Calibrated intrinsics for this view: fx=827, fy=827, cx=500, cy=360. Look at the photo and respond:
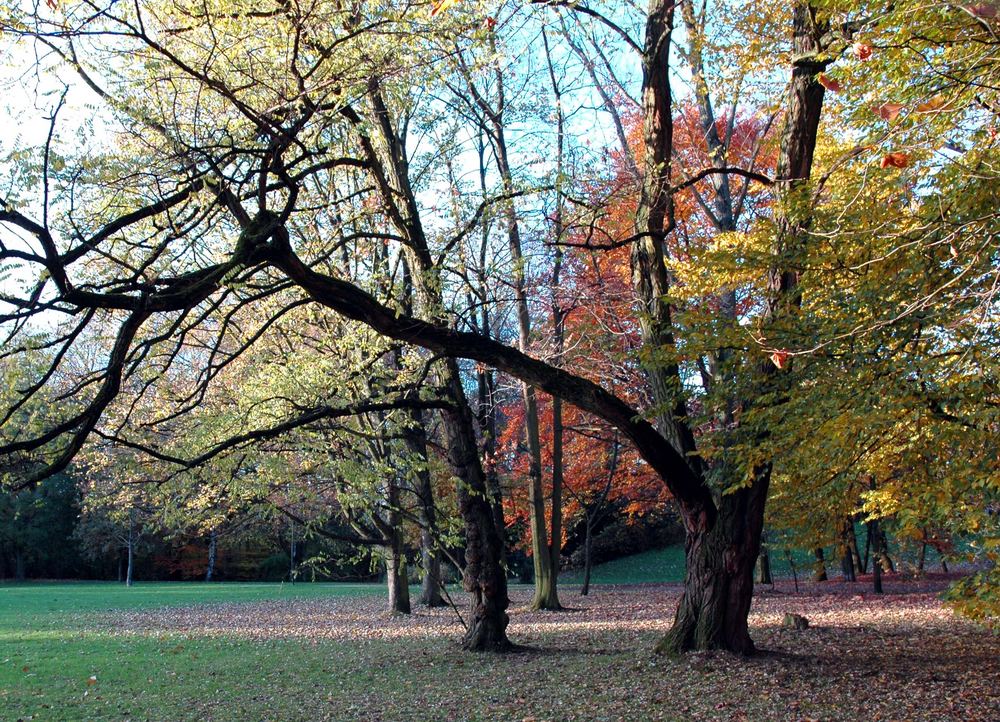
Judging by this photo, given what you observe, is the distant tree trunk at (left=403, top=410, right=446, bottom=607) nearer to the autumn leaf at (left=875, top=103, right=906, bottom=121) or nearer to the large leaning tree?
the large leaning tree

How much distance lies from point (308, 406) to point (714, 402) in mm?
4850

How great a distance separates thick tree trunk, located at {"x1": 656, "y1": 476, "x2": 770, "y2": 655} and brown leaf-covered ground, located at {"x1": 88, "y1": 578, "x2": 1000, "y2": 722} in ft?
0.93

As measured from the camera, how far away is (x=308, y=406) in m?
9.95

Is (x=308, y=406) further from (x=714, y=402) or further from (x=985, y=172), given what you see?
(x=985, y=172)

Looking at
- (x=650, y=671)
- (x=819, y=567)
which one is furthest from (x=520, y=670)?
(x=819, y=567)

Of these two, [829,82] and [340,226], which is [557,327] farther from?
[829,82]

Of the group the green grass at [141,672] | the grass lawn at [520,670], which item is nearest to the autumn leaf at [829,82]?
the grass lawn at [520,670]

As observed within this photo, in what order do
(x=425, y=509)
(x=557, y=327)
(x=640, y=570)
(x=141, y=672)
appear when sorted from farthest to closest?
(x=640, y=570) < (x=557, y=327) < (x=425, y=509) < (x=141, y=672)

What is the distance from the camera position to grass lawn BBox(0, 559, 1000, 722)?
7.48 meters

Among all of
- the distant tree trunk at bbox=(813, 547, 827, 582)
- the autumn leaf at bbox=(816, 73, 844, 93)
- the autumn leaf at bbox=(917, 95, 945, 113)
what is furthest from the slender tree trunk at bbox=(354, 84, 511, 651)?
the distant tree trunk at bbox=(813, 547, 827, 582)

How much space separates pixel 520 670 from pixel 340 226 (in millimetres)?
5589

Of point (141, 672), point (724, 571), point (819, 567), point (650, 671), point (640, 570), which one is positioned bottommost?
point (141, 672)

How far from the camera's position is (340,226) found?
9156 mm

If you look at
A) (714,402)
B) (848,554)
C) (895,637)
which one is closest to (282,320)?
(714,402)
